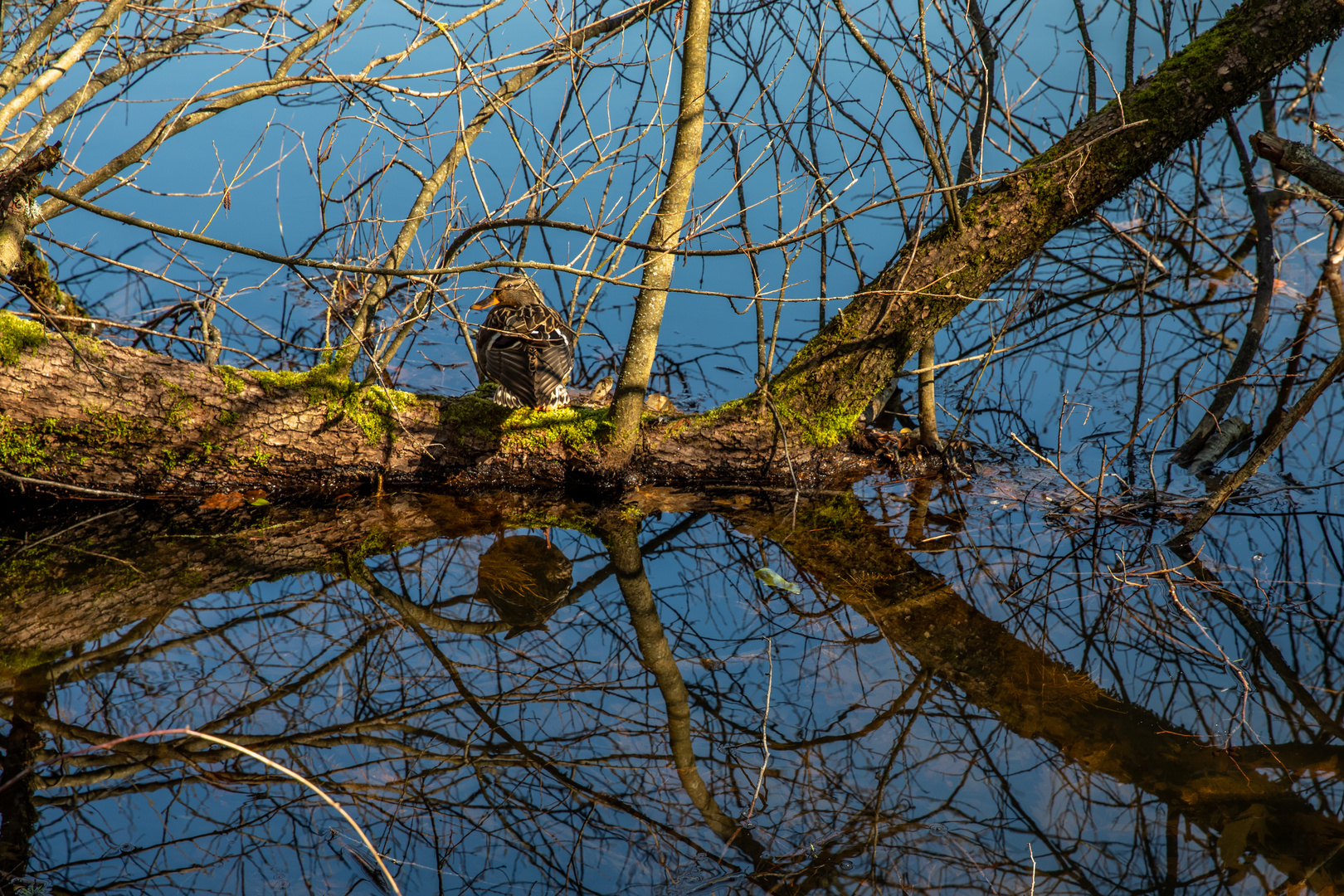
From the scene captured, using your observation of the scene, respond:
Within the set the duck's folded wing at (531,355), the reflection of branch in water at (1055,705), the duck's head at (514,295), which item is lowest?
the reflection of branch in water at (1055,705)

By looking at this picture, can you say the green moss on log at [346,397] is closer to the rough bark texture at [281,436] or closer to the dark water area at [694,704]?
the rough bark texture at [281,436]

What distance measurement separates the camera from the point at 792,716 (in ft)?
8.52

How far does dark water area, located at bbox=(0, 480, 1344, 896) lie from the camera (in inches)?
80.6

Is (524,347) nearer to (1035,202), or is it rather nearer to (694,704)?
(694,704)

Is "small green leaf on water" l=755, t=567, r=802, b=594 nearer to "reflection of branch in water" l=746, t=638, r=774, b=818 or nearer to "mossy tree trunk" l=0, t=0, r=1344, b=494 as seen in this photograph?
"reflection of branch in water" l=746, t=638, r=774, b=818

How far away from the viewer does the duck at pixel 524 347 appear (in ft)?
13.3

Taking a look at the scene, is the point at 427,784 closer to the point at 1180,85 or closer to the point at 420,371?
the point at 1180,85

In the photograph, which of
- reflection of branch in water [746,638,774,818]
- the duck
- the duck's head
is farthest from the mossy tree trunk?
reflection of branch in water [746,638,774,818]

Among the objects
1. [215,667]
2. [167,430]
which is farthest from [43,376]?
[215,667]

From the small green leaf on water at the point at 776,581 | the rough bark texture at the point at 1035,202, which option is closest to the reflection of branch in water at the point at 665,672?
the small green leaf on water at the point at 776,581

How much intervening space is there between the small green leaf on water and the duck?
4.88 feet

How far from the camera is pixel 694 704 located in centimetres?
270

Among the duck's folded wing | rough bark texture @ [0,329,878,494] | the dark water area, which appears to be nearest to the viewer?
the dark water area

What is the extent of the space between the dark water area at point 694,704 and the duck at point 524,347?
64 centimetres
